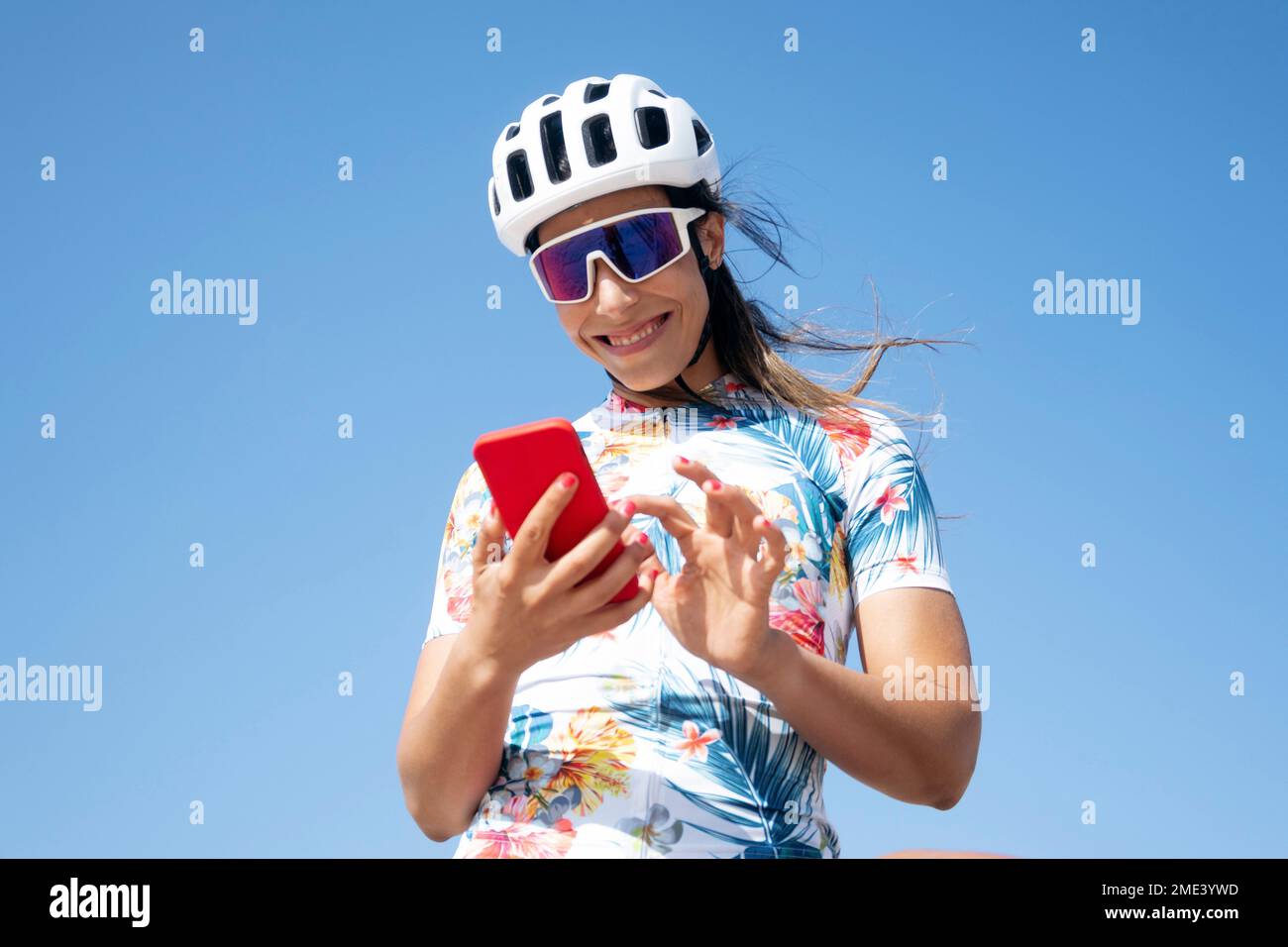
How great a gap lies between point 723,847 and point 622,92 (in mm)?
3176

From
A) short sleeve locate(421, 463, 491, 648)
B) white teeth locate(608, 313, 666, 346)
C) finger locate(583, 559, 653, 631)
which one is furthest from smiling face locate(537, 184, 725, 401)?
finger locate(583, 559, 653, 631)

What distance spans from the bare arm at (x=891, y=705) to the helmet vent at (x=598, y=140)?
2.08 m

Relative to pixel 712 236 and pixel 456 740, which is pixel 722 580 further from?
pixel 712 236

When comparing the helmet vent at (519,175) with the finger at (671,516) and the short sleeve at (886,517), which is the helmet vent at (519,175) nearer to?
the short sleeve at (886,517)

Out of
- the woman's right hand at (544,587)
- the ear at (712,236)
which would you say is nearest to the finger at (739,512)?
the woman's right hand at (544,587)

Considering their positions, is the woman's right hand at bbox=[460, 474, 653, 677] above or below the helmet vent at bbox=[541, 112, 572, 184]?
below

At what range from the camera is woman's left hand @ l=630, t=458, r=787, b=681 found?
3762 mm

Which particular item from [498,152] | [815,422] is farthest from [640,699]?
[498,152]

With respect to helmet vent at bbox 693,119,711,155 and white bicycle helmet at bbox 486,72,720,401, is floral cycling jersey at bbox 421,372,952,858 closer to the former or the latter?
white bicycle helmet at bbox 486,72,720,401

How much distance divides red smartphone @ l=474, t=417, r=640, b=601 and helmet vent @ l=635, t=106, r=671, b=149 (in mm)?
2149

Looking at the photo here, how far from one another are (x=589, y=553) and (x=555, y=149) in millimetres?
2371

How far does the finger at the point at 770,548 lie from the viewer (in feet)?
12.2

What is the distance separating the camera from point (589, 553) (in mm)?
3783

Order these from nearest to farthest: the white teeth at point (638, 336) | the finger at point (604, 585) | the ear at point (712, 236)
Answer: the finger at point (604, 585), the white teeth at point (638, 336), the ear at point (712, 236)
